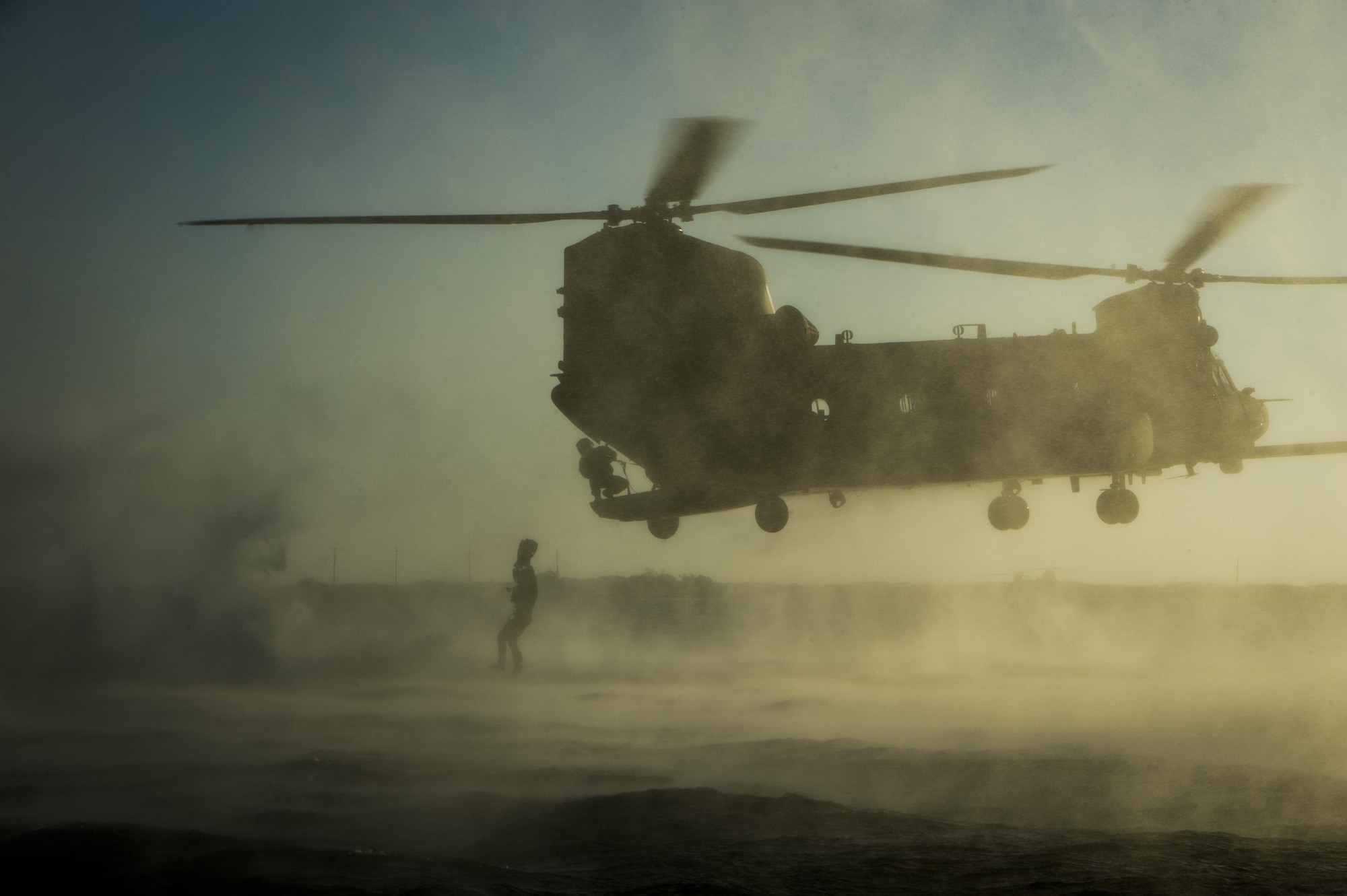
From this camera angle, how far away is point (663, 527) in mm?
12094

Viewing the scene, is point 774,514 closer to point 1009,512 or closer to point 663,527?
point 663,527

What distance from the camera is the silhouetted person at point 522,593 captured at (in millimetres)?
18625

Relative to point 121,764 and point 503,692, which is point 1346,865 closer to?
point 503,692

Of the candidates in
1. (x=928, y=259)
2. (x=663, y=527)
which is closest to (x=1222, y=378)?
(x=928, y=259)

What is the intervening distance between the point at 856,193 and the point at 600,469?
4.53 m

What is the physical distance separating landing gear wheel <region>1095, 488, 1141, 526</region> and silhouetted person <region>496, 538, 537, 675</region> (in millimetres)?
10056

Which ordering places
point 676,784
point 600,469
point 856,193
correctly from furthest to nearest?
point 676,784 < point 600,469 < point 856,193

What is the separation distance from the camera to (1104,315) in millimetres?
12117

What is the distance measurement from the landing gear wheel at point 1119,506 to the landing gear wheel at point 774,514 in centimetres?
435

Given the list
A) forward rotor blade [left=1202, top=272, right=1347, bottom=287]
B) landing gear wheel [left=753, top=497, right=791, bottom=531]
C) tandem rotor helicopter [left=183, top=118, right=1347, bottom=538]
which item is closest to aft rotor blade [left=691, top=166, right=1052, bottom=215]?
tandem rotor helicopter [left=183, top=118, right=1347, bottom=538]

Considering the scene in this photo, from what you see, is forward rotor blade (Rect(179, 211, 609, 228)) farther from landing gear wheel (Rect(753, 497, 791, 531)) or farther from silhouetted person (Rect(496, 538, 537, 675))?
silhouetted person (Rect(496, 538, 537, 675))

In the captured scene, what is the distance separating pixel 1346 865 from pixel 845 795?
6.12m

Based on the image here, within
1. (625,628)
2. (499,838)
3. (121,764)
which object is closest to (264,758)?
(121,764)

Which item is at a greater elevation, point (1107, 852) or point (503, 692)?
point (503, 692)
